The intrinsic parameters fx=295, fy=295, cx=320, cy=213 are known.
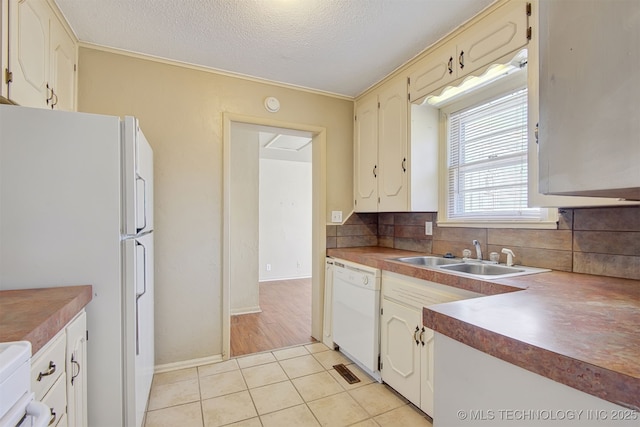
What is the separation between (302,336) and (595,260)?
2.34 metres

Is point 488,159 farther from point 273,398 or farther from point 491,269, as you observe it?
point 273,398

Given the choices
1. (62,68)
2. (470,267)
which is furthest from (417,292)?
(62,68)

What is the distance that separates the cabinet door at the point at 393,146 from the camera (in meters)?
2.32

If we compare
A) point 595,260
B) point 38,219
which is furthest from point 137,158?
point 595,260

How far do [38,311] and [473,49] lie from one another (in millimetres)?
2407

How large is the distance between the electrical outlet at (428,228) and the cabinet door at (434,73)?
994 millimetres

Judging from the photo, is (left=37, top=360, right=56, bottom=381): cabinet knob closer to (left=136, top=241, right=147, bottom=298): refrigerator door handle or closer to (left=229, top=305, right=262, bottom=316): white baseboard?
(left=136, top=241, right=147, bottom=298): refrigerator door handle

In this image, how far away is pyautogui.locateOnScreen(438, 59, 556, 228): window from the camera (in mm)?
1846

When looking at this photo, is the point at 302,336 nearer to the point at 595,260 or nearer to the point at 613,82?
the point at 595,260

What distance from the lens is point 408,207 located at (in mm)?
2275

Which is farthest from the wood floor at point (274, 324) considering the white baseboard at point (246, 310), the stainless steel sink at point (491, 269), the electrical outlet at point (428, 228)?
the stainless steel sink at point (491, 269)

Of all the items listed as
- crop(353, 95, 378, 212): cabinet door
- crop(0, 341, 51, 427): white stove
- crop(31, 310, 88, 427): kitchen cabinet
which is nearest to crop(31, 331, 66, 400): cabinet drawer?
crop(31, 310, 88, 427): kitchen cabinet

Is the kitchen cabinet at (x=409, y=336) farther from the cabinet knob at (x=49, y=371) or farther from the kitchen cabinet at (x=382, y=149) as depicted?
the cabinet knob at (x=49, y=371)

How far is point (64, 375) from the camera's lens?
105cm
